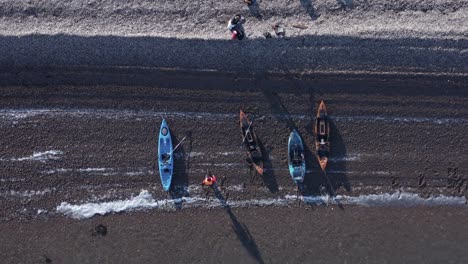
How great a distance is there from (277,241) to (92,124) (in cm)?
923

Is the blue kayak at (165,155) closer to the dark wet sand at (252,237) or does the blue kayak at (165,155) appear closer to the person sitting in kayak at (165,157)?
the person sitting in kayak at (165,157)

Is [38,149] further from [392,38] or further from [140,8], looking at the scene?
[392,38]

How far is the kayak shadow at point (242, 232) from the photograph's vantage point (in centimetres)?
2316

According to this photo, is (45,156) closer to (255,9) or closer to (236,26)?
(236,26)

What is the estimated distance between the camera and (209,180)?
23.2 metres

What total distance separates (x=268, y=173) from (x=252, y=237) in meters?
2.77

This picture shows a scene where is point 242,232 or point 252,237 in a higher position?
point 242,232

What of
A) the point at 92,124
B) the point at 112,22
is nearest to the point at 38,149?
the point at 92,124

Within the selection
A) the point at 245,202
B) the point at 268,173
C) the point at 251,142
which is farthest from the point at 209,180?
the point at 268,173

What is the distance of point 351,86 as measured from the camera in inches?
912

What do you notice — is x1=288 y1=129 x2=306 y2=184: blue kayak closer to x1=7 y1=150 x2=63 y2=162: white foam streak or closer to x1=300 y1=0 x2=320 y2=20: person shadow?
x1=300 y1=0 x2=320 y2=20: person shadow

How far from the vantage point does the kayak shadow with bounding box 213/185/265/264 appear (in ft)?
76.0

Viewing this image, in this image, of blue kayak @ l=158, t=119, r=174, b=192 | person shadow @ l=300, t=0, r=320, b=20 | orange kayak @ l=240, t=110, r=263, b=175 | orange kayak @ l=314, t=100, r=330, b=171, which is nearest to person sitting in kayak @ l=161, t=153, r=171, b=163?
blue kayak @ l=158, t=119, r=174, b=192

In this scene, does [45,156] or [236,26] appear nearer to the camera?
[236,26]
